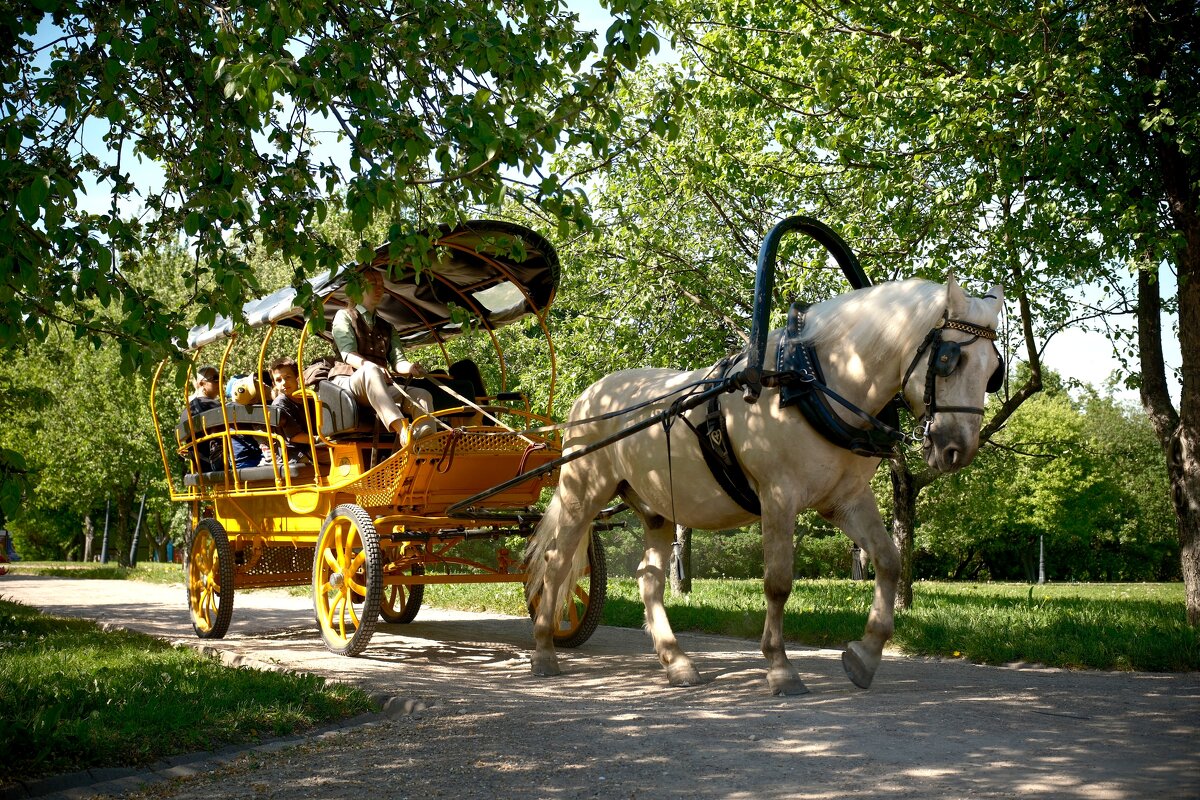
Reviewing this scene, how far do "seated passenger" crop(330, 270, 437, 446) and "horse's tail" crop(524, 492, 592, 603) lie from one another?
1.12 m

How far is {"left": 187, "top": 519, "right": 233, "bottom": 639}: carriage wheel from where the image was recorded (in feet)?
31.7

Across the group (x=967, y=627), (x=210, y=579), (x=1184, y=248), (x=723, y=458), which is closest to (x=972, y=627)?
(x=967, y=627)

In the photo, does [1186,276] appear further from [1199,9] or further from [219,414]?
[219,414]

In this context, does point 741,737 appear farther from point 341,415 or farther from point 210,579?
point 210,579

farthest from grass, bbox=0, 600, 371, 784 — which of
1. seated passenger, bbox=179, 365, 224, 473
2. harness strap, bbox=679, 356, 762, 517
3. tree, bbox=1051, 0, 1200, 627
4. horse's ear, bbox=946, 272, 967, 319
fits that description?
tree, bbox=1051, 0, 1200, 627

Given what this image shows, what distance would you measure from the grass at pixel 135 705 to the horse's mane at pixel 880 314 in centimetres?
348

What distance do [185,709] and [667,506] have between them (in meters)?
3.23

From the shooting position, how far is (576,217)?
20.9ft

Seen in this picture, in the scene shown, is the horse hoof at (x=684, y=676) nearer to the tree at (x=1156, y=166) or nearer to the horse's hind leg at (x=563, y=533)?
A: the horse's hind leg at (x=563, y=533)

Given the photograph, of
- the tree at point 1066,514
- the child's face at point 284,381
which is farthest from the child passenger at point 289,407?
the tree at point 1066,514

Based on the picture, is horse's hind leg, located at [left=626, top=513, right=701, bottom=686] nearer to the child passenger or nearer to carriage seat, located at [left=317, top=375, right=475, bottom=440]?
carriage seat, located at [left=317, top=375, right=475, bottom=440]

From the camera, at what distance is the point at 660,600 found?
7516mm

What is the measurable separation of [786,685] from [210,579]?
610 cm

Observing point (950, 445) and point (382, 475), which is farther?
point (382, 475)
